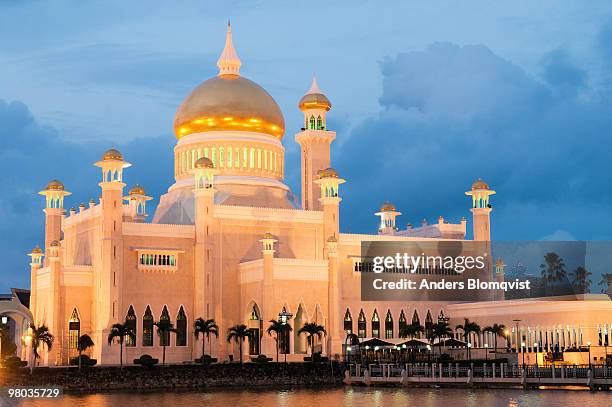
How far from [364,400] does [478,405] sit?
6.54 metres

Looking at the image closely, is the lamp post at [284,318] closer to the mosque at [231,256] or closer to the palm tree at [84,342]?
the mosque at [231,256]

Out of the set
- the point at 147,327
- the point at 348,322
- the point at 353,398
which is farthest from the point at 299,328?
the point at 353,398

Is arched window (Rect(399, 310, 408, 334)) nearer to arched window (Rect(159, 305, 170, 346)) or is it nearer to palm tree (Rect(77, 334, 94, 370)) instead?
arched window (Rect(159, 305, 170, 346))

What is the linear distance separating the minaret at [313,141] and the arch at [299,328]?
11.2 meters

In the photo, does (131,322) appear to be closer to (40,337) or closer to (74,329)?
(74,329)

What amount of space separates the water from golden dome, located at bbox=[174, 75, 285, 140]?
24906mm

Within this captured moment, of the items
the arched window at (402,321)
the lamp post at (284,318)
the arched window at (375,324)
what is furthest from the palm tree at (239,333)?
the arched window at (402,321)

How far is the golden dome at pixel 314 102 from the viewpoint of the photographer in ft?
271

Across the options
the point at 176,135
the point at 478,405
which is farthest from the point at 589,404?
the point at 176,135

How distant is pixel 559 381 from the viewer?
2170 inches

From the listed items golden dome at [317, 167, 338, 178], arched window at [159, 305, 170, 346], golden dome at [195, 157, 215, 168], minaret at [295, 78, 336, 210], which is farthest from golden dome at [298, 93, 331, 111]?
arched window at [159, 305, 170, 346]

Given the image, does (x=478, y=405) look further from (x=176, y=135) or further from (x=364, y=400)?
(x=176, y=135)

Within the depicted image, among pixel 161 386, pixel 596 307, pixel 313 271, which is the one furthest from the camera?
pixel 313 271

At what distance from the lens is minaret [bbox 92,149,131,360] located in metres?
68.9
